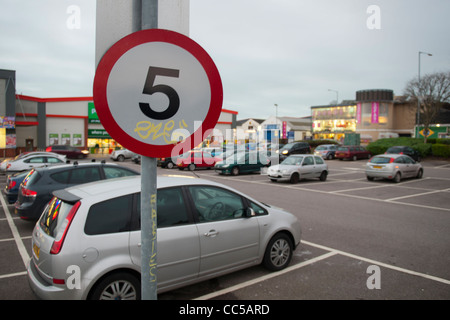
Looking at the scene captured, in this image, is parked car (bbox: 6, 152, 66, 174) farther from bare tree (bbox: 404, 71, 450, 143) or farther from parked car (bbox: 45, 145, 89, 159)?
bare tree (bbox: 404, 71, 450, 143)

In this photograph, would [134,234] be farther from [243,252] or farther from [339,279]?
[339,279]

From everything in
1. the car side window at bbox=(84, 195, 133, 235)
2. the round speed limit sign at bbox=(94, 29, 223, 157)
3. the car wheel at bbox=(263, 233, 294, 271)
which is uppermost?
the round speed limit sign at bbox=(94, 29, 223, 157)

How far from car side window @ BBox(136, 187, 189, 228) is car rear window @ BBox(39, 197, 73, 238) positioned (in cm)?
85

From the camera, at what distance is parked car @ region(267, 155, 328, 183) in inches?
677

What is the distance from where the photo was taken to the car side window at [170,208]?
407cm

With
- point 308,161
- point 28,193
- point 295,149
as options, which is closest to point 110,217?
point 28,193

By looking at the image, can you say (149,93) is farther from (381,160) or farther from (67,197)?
(381,160)

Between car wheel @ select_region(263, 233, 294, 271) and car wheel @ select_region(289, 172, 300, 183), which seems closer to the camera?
car wheel @ select_region(263, 233, 294, 271)

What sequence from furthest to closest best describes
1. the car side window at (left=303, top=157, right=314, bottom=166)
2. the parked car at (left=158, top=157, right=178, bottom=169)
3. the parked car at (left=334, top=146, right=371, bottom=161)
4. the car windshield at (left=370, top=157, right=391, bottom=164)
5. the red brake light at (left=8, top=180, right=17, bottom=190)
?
the parked car at (left=334, top=146, right=371, bottom=161) → the parked car at (left=158, top=157, right=178, bottom=169) → the car side window at (left=303, top=157, right=314, bottom=166) → the car windshield at (left=370, top=157, right=391, bottom=164) → the red brake light at (left=8, top=180, right=17, bottom=190)

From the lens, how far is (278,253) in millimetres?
5188

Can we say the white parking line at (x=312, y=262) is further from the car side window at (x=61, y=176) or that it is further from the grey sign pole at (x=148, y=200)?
the car side window at (x=61, y=176)

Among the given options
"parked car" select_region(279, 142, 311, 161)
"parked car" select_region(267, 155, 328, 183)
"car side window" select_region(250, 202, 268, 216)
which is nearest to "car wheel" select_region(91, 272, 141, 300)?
"car side window" select_region(250, 202, 268, 216)

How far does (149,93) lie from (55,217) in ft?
10.1

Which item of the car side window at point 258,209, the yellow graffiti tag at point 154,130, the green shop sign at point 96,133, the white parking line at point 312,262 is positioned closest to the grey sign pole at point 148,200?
the yellow graffiti tag at point 154,130
